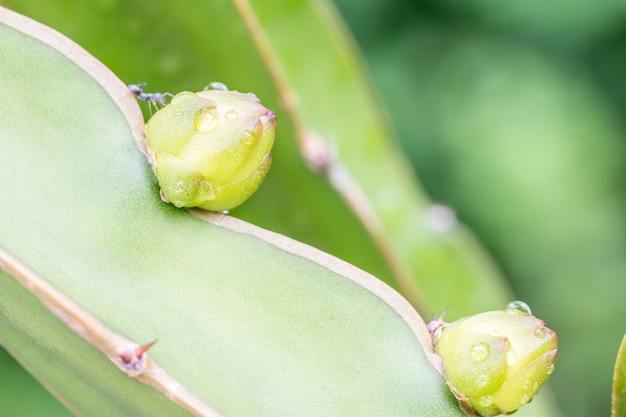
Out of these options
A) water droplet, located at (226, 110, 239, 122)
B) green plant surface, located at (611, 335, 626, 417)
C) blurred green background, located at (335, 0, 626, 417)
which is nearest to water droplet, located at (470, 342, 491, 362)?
green plant surface, located at (611, 335, 626, 417)

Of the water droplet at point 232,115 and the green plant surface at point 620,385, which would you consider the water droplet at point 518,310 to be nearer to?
the green plant surface at point 620,385

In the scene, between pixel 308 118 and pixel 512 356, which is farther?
pixel 308 118

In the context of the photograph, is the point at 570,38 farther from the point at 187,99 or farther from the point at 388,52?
the point at 187,99

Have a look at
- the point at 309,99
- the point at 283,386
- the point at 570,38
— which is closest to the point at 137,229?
the point at 283,386

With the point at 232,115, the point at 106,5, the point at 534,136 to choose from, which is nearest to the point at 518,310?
the point at 232,115

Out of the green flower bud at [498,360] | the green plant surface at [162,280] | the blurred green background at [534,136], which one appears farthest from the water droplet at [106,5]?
the blurred green background at [534,136]

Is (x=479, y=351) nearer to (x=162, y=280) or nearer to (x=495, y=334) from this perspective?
(x=495, y=334)
